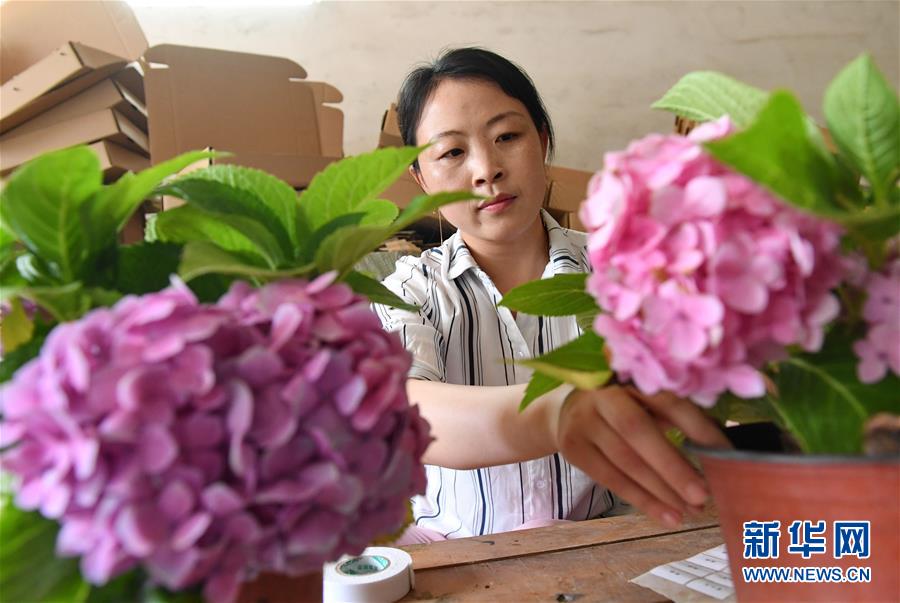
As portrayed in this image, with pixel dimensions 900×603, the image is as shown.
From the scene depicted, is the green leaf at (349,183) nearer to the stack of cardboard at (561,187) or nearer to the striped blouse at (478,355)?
the striped blouse at (478,355)

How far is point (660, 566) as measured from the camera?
549 millimetres

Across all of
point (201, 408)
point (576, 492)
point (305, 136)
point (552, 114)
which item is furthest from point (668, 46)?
point (201, 408)

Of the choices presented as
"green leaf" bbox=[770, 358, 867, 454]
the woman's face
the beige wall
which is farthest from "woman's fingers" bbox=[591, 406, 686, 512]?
the beige wall

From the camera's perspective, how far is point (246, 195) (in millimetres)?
354

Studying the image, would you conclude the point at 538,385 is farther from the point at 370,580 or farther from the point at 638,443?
the point at 370,580

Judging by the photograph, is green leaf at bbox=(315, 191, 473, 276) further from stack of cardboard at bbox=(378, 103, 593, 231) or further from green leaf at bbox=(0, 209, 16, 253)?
stack of cardboard at bbox=(378, 103, 593, 231)

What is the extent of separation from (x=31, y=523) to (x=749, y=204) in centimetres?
30

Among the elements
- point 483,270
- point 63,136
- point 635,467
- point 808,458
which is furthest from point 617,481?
point 63,136

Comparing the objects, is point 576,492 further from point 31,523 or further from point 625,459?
point 31,523

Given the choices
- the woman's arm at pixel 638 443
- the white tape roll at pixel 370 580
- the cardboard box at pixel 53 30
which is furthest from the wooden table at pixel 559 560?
the cardboard box at pixel 53 30

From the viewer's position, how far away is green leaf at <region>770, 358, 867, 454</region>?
11.9 inches

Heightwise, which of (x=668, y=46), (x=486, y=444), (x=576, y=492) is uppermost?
(x=668, y=46)

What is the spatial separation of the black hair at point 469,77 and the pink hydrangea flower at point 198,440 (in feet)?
2.89

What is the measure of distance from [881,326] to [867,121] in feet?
0.27
